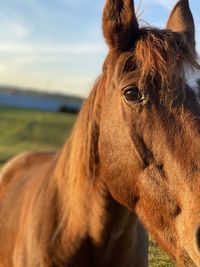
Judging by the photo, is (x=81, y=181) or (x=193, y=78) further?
(x=81, y=181)

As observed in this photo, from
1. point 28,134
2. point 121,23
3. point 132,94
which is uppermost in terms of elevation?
point 121,23

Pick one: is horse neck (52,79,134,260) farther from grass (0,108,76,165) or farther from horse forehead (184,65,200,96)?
grass (0,108,76,165)

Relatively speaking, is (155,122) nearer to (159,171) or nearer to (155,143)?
(155,143)

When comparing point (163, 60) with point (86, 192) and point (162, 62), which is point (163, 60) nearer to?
point (162, 62)

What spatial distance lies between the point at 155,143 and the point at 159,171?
0.49ft

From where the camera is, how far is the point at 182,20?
120 inches

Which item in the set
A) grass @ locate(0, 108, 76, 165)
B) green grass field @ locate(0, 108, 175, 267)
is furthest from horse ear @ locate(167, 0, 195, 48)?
grass @ locate(0, 108, 76, 165)

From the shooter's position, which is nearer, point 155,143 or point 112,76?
point 155,143

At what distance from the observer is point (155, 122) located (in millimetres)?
2312

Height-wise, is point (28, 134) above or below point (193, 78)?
below

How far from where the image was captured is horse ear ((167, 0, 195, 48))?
2.93 meters

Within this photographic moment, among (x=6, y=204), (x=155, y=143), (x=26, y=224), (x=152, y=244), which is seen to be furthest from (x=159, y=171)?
(x=152, y=244)

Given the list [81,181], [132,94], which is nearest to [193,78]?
[132,94]

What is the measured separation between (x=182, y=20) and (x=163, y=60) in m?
0.79
